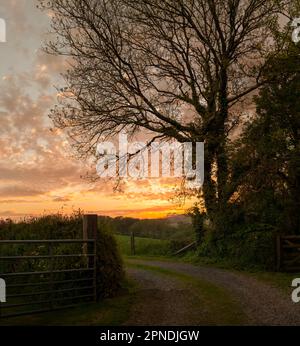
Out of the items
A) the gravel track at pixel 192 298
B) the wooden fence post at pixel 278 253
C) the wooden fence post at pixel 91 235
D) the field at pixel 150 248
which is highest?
the wooden fence post at pixel 91 235

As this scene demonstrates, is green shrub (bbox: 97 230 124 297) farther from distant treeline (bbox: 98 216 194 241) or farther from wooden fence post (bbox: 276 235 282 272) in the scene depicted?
distant treeline (bbox: 98 216 194 241)

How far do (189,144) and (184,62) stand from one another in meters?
5.27

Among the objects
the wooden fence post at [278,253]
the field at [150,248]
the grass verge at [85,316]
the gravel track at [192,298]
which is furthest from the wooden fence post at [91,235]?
the field at [150,248]

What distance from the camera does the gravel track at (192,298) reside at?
12.5 m

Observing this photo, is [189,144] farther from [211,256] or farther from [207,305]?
[207,305]

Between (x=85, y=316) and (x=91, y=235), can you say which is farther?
(x=91, y=235)

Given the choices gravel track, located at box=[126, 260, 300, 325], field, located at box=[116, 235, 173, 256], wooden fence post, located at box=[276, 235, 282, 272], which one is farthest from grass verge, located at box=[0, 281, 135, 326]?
field, located at box=[116, 235, 173, 256]

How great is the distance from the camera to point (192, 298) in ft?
50.7

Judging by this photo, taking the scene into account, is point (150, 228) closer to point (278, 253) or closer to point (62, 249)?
point (278, 253)

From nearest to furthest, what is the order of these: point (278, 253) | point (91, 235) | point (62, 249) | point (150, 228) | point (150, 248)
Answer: point (91, 235) < point (62, 249) < point (278, 253) < point (150, 248) < point (150, 228)

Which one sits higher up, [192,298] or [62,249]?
[62,249]

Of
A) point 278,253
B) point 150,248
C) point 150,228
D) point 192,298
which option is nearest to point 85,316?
point 192,298

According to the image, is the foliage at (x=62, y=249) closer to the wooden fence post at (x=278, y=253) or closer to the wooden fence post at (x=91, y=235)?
the wooden fence post at (x=91, y=235)

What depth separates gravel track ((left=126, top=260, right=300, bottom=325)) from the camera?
492 inches
